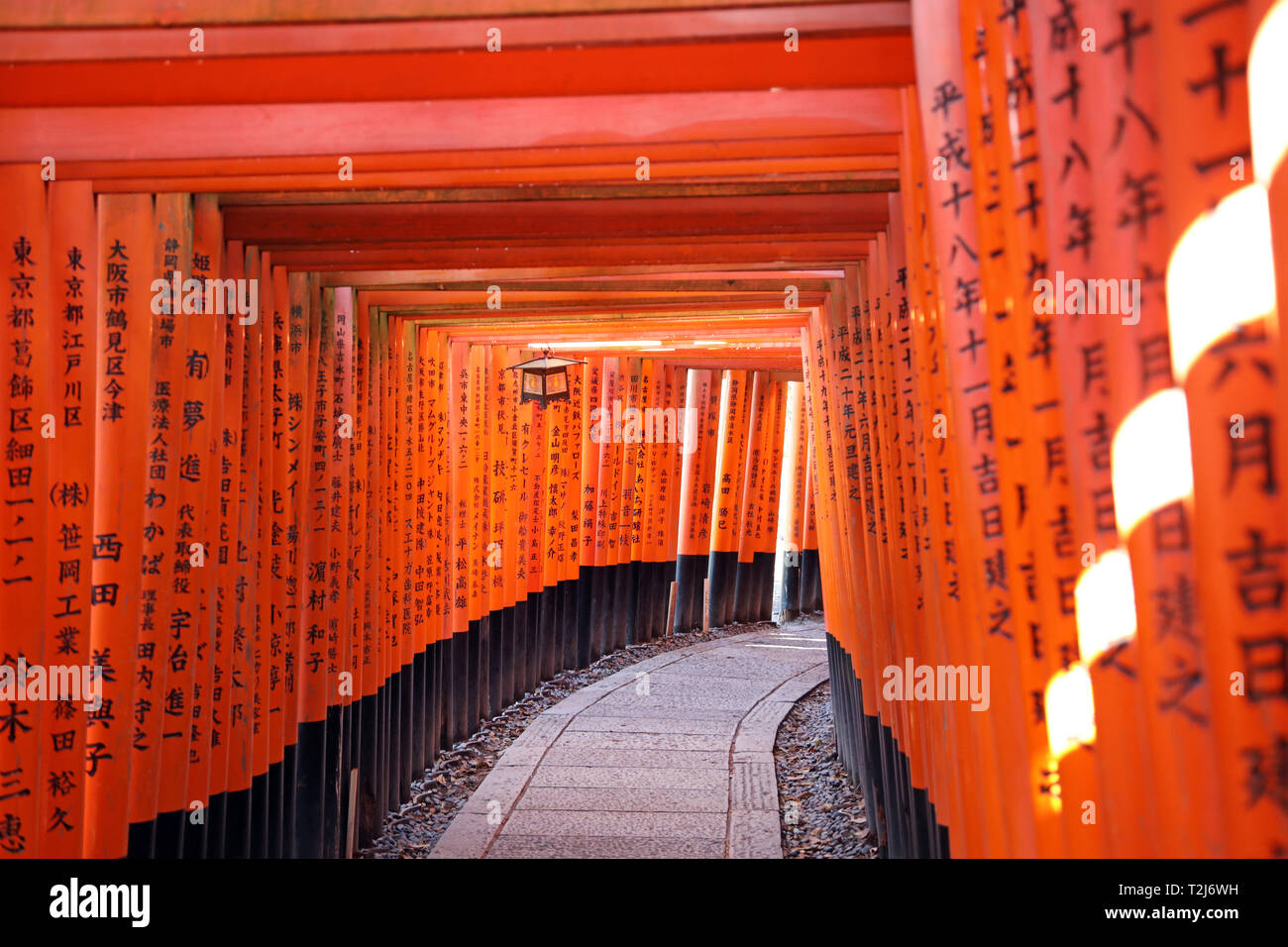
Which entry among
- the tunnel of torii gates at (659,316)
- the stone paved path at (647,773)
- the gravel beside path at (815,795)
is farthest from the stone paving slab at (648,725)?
the tunnel of torii gates at (659,316)

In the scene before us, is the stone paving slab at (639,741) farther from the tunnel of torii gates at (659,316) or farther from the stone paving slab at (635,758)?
the tunnel of torii gates at (659,316)

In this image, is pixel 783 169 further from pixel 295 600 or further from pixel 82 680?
pixel 295 600

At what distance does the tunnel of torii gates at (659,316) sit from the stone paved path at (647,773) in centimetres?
75

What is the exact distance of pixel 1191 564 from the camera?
170cm

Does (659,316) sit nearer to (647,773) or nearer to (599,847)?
(647,773)

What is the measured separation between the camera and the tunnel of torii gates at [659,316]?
1.69m

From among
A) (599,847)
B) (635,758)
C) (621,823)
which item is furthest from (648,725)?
(599,847)

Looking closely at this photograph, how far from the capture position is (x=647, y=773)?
754cm

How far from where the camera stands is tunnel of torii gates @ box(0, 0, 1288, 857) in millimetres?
1693

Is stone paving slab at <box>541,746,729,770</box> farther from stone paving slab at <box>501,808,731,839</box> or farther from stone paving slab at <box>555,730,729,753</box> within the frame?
stone paving slab at <box>501,808,731,839</box>

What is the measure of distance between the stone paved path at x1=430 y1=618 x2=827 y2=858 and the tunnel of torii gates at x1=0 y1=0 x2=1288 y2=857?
750 mm

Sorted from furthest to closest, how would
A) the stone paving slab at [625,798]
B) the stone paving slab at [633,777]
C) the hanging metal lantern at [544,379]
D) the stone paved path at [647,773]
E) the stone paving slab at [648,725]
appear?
the stone paving slab at [648,725]
the hanging metal lantern at [544,379]
the stone paving slab at [633,777]
the stone paving slab at [625,798]
the stone paved path at [647,773]

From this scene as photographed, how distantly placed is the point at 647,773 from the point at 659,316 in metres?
3.45

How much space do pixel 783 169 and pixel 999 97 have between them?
1495 mm
